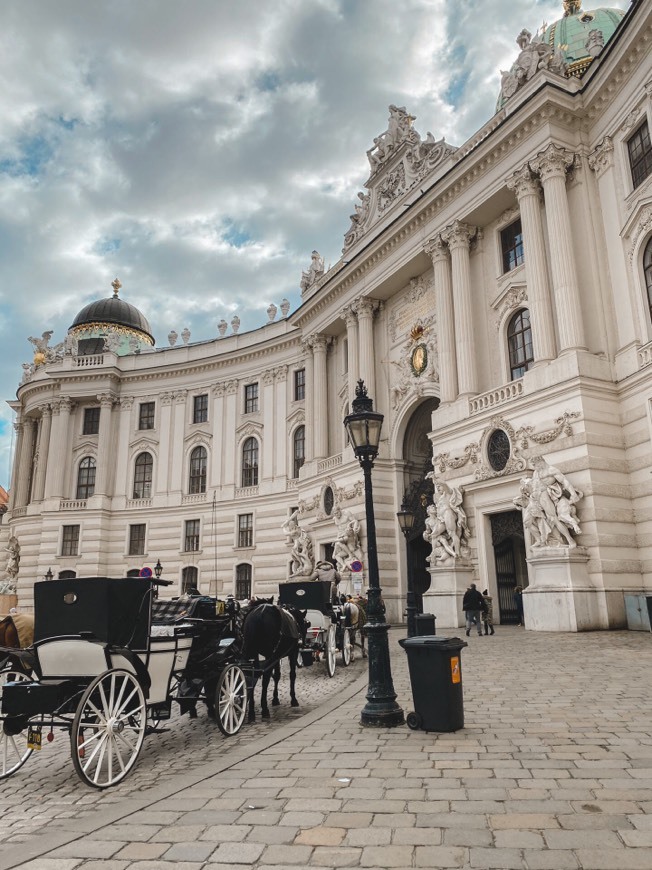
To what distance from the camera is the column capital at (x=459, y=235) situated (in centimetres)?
2780

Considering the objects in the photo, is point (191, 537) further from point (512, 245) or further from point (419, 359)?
point (512, 245)

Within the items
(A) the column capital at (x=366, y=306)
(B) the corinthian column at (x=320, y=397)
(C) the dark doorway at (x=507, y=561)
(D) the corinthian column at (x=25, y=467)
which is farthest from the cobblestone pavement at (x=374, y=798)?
(D) the corinthian column at (x=25, y=467)

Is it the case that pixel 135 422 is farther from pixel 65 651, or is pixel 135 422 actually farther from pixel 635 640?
pixel 65 651

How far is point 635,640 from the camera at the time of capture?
16.6 m

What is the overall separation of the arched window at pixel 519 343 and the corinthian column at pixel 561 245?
2.63 metres

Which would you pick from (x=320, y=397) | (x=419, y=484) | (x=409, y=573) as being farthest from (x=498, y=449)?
(x=320, y=397)

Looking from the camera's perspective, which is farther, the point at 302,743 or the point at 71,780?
the point at 302,743

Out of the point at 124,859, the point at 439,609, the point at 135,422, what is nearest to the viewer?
the point at 124,859

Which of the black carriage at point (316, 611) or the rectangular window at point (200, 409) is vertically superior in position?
the rectangular window at point (200, 409)

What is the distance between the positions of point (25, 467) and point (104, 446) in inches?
283

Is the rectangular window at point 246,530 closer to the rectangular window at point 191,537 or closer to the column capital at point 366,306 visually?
the rectangular window at point 191,537

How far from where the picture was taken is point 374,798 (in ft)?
17.3

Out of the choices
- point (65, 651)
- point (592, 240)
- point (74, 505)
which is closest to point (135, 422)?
point (74, 505)

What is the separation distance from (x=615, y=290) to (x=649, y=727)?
60.1 ft
